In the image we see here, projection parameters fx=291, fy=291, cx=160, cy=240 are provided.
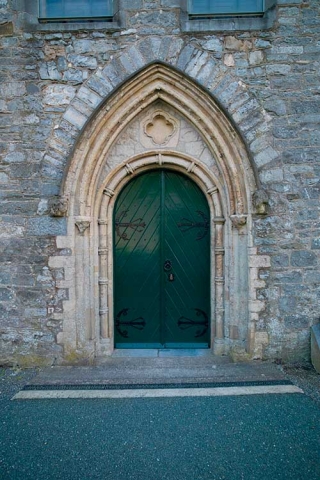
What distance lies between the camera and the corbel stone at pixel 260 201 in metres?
3.39

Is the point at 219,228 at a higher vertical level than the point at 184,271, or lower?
higher

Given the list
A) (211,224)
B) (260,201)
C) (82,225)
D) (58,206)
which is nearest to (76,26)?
(58,206)

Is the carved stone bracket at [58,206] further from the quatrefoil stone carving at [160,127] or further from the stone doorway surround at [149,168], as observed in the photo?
the quatrefoil stone carving at [160,127]

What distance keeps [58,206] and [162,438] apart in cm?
258

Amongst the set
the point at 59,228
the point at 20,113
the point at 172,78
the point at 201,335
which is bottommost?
the point at 201,335

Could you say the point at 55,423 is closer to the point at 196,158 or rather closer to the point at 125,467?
the point at 125,467

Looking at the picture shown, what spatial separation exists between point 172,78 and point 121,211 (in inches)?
70.3

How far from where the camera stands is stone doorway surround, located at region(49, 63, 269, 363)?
3.55 metres

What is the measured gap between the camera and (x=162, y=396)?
2.88m

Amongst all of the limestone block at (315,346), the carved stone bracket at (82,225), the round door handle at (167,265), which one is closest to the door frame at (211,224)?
the carved stone bracket at (82,225)

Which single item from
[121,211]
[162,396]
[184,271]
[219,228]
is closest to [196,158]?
[219,228]

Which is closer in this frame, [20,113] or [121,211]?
[20,113]

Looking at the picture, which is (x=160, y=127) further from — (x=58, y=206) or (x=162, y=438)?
(x=162, y=438)

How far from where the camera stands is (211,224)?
3891 millimetres
